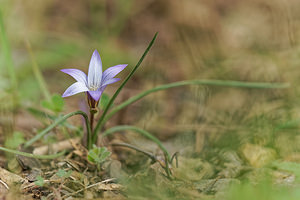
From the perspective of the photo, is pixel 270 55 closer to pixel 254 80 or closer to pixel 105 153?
pixel 254 80

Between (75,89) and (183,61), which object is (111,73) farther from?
(183,61)

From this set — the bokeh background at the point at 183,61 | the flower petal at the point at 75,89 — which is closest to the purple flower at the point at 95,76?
the flower petal at the point at 75,89

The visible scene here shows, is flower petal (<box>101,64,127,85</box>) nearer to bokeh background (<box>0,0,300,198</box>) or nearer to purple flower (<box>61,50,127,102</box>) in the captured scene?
purple flower (<box>61,50,127,102</box>)

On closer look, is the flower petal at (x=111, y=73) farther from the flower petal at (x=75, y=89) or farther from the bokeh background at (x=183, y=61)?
the bokeh background at (x=183, y=61)

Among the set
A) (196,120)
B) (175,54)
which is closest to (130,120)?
(196,120)

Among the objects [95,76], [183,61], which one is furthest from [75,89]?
[183,61]
